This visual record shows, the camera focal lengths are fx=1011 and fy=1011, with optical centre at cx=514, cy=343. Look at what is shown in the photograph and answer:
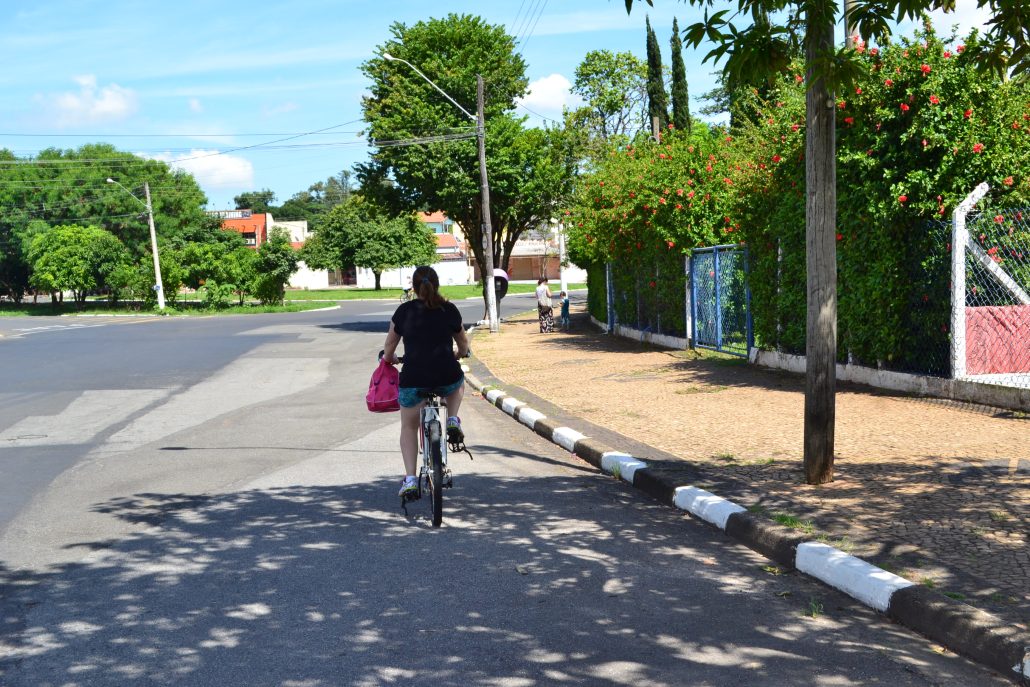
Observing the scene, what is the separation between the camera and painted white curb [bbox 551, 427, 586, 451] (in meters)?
9.80

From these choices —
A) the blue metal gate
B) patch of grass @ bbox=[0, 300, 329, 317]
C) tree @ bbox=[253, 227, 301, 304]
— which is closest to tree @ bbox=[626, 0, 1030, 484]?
the blue metal gate

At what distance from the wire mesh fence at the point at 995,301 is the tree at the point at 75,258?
205ft

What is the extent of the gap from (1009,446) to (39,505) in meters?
7.57

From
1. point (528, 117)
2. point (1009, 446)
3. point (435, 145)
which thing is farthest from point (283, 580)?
point (528, 117)

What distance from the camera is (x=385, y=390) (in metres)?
7.28

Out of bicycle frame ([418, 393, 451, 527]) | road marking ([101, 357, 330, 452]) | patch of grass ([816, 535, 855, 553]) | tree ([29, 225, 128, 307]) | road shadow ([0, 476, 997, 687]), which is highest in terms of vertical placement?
tree ([29, 225, 128, 307])

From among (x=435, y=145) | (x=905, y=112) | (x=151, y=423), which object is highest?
(x=435, y=145)

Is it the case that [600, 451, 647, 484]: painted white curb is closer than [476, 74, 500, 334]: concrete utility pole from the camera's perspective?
Yes

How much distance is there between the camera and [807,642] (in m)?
4.36

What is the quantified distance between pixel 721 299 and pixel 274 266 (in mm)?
47513

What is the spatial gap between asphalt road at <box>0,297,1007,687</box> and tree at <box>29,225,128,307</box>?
194 ft

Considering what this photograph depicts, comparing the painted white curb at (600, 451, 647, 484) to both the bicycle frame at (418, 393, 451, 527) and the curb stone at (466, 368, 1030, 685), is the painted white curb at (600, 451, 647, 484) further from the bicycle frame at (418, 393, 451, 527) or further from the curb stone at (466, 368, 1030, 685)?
the bicycle frame at (418, 393, 451, 527)

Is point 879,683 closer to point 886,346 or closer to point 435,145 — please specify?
point 886,346

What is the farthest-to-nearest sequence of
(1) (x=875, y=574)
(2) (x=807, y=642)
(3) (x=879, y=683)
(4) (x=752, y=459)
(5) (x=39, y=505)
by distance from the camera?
(4) (x=752, y=459) < (5) (x=39, y=505) < (1) (x=875, y=574) < (2) (x=807, y=642) < (3) (x=879, y=683)
